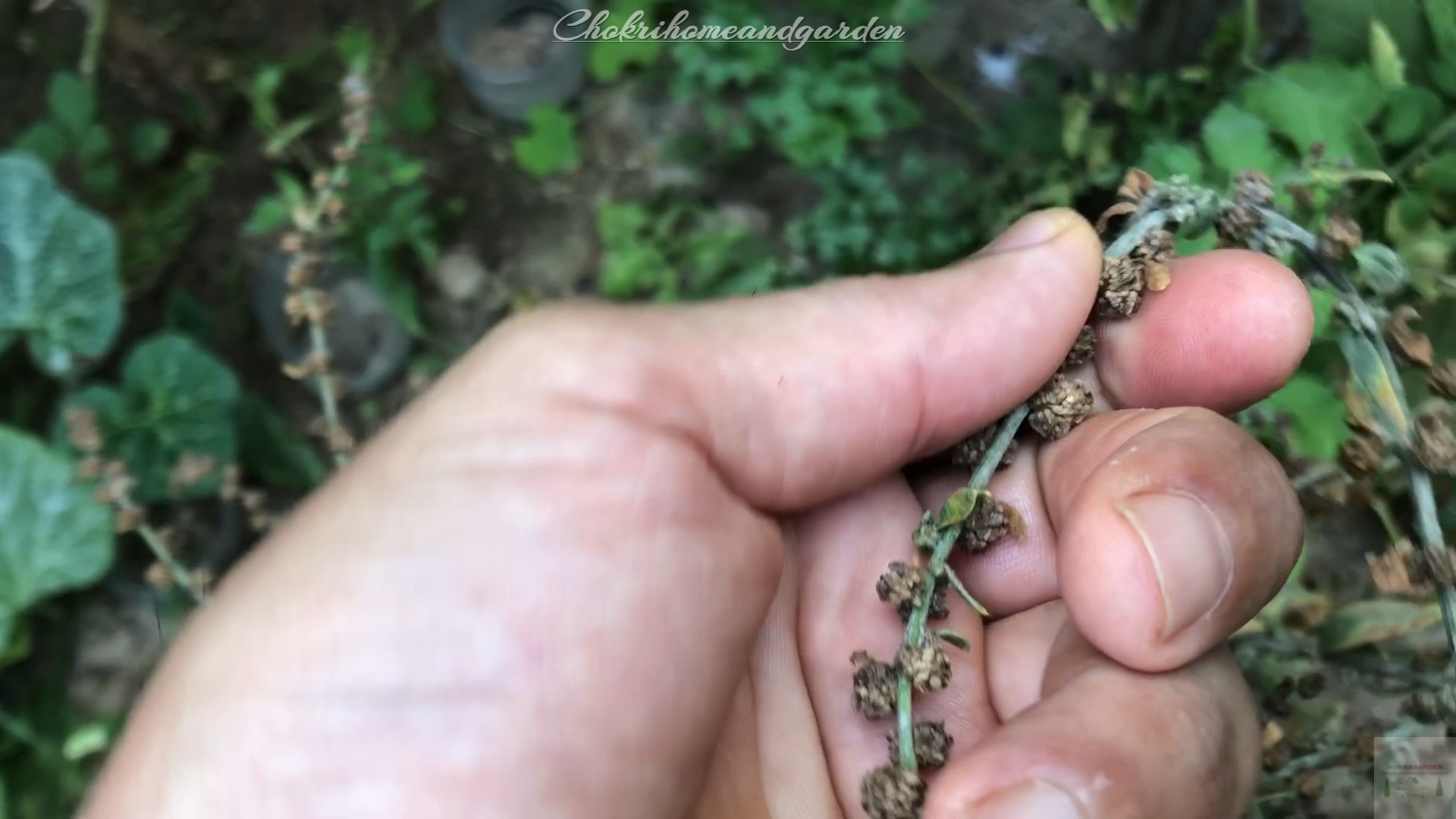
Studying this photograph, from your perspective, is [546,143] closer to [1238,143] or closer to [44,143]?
[44,143]

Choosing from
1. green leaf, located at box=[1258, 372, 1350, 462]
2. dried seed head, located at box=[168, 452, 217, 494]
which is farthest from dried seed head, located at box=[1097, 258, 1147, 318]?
dried seed head, located at box=[168, 452, 217, 494]

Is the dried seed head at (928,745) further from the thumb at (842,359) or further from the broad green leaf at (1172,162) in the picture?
the broad green leaf at (1172,162)

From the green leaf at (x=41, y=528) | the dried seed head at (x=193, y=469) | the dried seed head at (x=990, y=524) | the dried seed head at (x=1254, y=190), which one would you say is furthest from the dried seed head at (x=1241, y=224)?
the green leaf at (x=41, y=528)

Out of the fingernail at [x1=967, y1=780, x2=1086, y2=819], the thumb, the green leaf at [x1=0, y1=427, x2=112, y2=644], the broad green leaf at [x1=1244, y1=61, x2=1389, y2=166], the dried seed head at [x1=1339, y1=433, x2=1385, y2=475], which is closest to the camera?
the fingernail at [x1=967, y1=780, x2=1086, y2=819]

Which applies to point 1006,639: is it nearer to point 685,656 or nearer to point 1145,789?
point 1145,789

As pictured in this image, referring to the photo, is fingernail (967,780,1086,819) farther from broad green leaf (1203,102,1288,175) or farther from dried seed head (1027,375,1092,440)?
broad green leaf (1203,102,1288,175)

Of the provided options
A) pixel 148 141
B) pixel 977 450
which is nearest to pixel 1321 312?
pixel 977 450

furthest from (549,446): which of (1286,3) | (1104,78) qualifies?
(1286,3)
